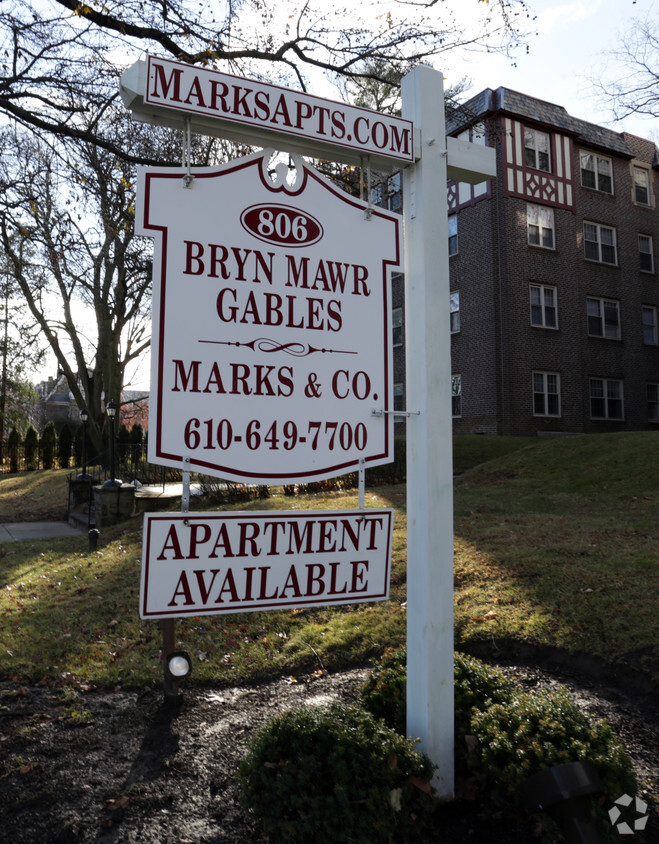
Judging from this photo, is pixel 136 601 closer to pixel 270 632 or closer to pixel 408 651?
pixel 270 632

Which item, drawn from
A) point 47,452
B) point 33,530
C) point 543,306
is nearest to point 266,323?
point 33,530

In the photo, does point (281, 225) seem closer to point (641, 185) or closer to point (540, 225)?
point (540, 225)

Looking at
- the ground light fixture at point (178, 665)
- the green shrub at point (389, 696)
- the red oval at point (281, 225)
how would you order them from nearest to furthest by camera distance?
the red oval at point (281, 225) → the green shrub at point (389, 696) → the ground light fixture at point (178, 665)

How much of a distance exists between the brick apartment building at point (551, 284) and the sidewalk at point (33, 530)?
1370cm

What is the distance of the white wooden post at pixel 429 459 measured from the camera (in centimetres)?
296

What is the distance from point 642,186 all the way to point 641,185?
69mm

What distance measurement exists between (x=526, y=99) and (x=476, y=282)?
21.6 ft

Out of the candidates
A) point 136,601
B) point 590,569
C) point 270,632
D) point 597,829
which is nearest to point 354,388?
point 597,829

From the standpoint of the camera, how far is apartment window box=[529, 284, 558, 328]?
2294cm

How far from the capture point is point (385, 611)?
228 inches

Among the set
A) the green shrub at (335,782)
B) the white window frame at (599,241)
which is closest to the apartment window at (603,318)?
the white window frame at (599,241)

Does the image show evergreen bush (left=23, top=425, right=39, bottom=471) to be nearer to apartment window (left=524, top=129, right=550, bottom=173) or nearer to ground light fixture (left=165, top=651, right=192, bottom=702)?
apartment window (left=524, top=129, right=550, bottom=173)

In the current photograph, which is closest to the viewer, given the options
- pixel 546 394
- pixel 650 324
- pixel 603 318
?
pixel 546 394

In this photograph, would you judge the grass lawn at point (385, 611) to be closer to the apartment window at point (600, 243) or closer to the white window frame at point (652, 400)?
Answer: the apartment window at point (600, 243)
